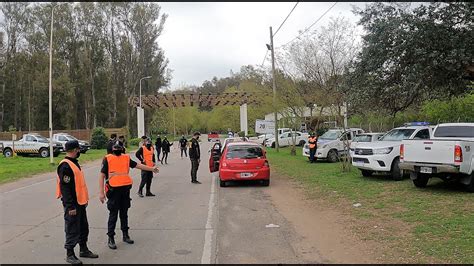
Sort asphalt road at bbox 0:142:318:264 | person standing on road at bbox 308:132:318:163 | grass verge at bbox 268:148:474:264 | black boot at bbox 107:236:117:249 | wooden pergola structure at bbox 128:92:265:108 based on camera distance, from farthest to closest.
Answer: wooden pergola structure at bbox 128:92:265:108
person standing on road at bbox 308:132:318:163
black boot at bbox 107:236:117:249
grass verge at bbox 268:148:474:264
asphalt road at bbox 0:142:318:264

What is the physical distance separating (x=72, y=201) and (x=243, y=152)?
363 inches

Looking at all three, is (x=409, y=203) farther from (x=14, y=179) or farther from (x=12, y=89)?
(x=12, y=89)

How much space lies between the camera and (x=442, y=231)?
8023mm

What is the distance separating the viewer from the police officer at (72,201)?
633cm

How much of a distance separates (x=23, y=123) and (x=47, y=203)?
5683 centimetres

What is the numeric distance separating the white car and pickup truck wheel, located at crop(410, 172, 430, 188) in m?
1.97

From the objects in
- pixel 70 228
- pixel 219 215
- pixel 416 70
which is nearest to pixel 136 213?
pixel 219 215

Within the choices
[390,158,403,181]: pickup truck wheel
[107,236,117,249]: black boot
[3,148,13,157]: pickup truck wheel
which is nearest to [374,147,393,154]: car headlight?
[390,158,403,181]: pickup truck wheel

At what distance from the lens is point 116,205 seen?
7.39 meters

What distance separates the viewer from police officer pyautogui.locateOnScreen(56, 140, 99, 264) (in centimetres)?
633

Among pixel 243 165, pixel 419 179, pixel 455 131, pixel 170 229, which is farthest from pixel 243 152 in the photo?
pixel 170 229

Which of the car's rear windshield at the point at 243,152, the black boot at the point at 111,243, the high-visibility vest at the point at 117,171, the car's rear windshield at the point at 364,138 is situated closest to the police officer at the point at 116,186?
the high-visibility vest at the point at 117,171

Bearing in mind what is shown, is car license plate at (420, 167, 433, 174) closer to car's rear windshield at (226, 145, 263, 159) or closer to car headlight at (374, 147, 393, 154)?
car headlight at (374, 147, 393, 154)

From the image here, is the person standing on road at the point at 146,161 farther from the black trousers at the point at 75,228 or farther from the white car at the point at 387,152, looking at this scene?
the white car at the point at 387,152
